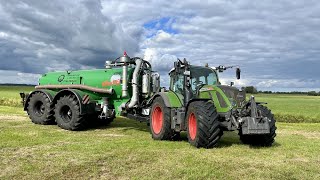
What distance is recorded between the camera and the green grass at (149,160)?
7.38 meters

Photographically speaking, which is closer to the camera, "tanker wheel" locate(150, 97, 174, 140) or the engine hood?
the engine hood

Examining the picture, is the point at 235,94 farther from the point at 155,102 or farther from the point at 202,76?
the point at 155,102

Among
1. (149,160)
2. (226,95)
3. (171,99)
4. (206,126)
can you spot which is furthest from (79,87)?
(149,160)

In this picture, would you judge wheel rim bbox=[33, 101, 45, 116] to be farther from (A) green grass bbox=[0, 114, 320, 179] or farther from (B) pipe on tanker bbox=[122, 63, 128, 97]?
(A) green grass bbox=[0, 114, 320, 179]

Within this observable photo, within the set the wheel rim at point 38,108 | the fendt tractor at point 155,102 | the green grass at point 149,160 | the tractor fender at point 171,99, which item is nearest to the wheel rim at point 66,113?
the fendt tractor at point 155,102

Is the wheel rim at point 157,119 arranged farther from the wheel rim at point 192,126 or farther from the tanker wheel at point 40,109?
the tanker wheel at point 40,109

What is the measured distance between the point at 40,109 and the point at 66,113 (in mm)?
2156

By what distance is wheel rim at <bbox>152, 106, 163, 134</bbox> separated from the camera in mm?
12648

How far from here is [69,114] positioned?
15375 millimetres

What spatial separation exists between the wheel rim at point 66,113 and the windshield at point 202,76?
6068mm

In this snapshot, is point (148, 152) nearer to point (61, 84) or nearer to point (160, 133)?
point (160, 133)

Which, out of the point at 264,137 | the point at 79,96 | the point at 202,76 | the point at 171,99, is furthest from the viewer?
the point at 79,96

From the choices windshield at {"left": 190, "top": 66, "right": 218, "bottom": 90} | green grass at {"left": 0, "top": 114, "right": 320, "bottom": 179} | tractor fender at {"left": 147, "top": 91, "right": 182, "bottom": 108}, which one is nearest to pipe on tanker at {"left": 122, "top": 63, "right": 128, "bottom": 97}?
tractor fender at {"left": 147, "top": 91, "right": 182, "bottom": 108}

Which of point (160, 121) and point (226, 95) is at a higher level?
point (226, 95)
